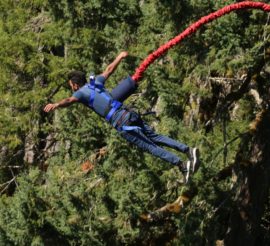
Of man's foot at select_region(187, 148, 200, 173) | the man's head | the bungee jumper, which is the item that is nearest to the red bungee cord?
the bungee jumper

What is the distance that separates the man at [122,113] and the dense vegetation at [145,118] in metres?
2.38

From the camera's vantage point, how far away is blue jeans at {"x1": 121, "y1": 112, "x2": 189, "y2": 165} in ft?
27.3

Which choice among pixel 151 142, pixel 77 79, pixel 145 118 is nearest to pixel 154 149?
pixel 151 142

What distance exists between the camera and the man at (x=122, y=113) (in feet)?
27.3

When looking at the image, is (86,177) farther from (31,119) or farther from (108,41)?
(108,41)

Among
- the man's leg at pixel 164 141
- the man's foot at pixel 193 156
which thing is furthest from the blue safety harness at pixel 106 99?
the man's foot at pixel 193 156

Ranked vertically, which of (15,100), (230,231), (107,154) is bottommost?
(230,231)

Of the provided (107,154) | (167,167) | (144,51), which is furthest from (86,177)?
(144,51)

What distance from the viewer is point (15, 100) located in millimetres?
12281

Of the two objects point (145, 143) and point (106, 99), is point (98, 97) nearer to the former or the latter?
point (106, 99)

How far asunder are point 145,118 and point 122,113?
3.37 m

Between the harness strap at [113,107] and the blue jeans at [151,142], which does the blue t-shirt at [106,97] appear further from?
the blue jeans at [151,142]

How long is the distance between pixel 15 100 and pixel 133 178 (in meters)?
2.46

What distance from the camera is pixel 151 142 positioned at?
8484mm
